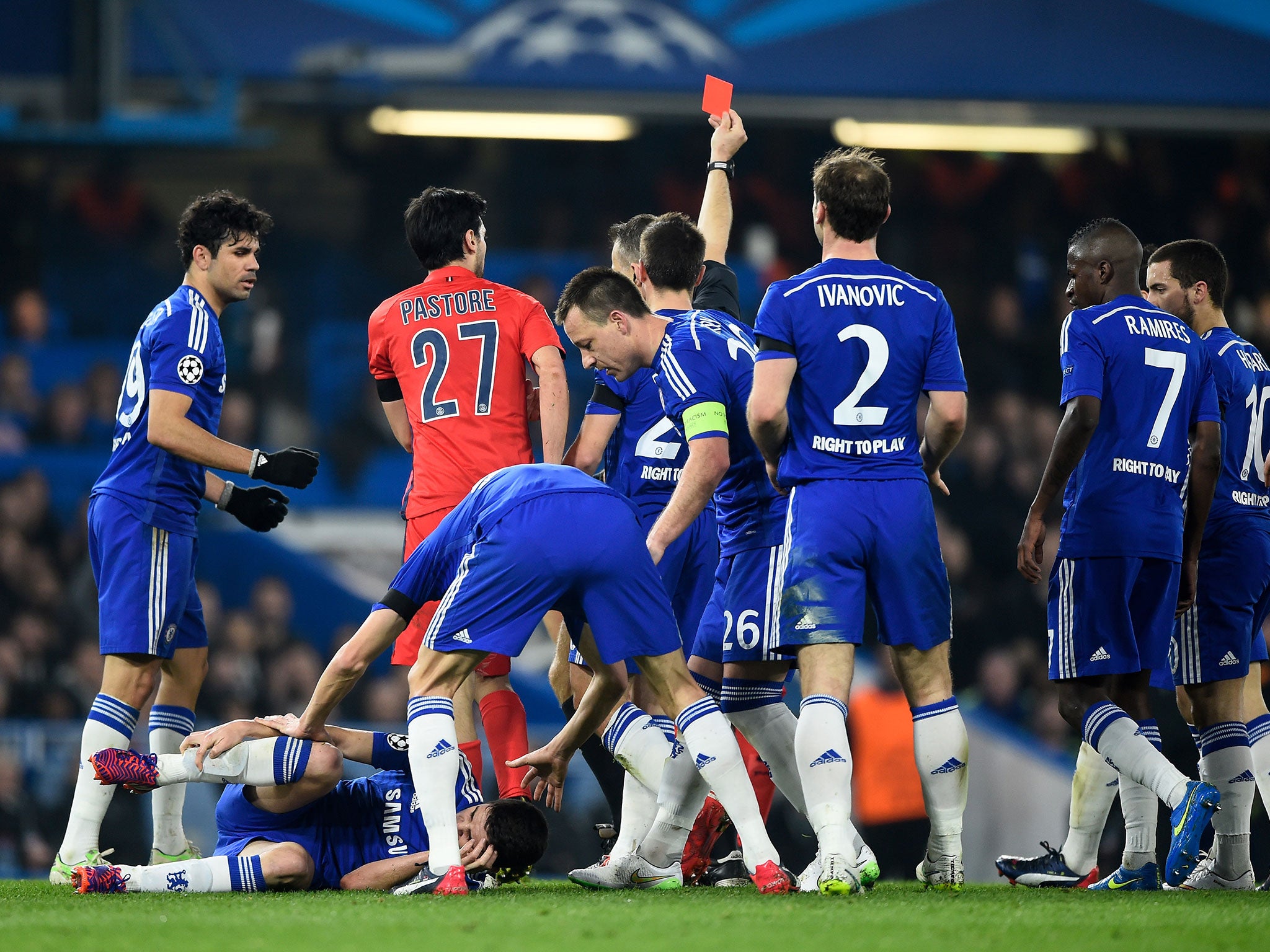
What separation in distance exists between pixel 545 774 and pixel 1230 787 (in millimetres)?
2703

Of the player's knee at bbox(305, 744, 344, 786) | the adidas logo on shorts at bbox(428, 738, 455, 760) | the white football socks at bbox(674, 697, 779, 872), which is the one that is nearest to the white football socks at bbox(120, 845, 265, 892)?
the player's knee at bbox(305, 744, 344, 786)

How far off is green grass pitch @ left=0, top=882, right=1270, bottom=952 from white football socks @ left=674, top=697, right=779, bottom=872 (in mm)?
169

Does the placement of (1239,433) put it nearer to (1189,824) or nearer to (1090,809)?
(1090,809)

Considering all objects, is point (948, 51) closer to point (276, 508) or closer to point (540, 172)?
point (540, 172)

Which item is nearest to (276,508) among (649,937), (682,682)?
(682,682)

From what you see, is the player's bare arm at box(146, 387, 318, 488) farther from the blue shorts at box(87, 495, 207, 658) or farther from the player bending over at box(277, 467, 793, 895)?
the player bending over at box(277, 467, 793, 895)

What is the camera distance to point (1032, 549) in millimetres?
5676

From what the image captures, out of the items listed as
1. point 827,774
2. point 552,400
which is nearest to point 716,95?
point 552,400

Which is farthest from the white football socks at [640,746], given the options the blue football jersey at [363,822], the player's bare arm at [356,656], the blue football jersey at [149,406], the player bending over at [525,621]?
the blue football jersey at [149,406]

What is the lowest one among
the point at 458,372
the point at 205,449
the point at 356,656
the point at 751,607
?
the point at 356,656

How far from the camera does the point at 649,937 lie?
12.4 feet

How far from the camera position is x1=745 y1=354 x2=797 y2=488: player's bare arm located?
491cm

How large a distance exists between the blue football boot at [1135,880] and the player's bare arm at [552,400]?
8.75 feet

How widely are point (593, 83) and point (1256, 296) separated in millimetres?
6911
